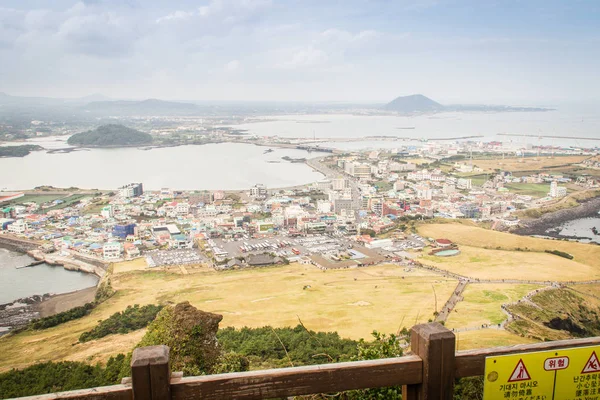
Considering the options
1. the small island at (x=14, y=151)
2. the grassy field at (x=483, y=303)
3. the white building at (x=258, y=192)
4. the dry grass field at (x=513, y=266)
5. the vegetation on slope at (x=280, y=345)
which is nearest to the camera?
the vegetation on slope at (x=280, y=345)

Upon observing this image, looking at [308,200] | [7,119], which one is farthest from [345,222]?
[7,119]

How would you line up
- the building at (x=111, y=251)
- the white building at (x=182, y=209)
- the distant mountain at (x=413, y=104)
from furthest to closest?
the distant mountain at (x=413, y=104) < the white building at (x=182, y=209) < the building at (x=111, y=251)

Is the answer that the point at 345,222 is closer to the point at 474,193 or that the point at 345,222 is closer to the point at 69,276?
the point at 474,193

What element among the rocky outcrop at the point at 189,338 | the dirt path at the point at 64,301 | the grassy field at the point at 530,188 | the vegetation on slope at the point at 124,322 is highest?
the rocky outcrop at the point at 189,338

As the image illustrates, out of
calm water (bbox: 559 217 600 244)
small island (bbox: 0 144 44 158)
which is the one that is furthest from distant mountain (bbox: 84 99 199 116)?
calm water (bbox: 559 217 600 244)

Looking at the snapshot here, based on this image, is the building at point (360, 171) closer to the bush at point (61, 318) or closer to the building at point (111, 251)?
the building at point (111, 251)

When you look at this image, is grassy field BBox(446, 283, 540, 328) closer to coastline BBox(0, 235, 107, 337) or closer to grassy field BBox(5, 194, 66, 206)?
coastline BBox(0, 235, 107, 337)

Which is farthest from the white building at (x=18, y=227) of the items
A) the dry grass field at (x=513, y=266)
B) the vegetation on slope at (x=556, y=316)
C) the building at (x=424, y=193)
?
the building at (x=424, y=193)
